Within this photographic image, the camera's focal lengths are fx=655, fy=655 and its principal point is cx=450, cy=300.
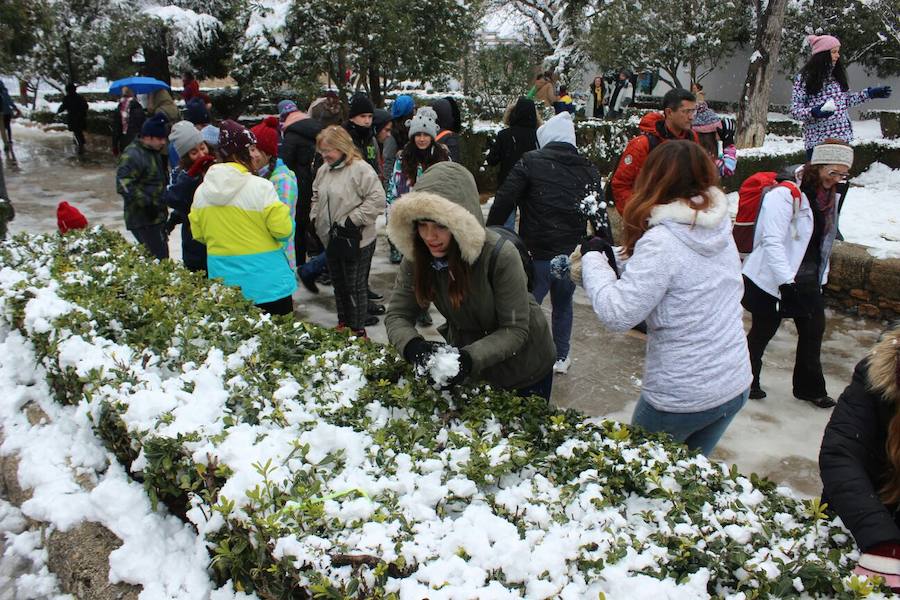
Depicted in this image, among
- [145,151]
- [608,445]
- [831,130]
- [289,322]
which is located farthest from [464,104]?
[608,445]

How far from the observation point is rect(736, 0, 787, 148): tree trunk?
13.2m

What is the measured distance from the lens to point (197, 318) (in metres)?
3.20

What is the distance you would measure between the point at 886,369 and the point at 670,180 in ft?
3.10

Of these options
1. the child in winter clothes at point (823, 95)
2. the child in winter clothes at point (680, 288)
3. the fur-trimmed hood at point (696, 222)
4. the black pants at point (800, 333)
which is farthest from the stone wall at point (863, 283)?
the fur-trimmed hood at point (696, 222)

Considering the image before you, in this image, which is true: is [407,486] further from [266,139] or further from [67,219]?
[67,219]

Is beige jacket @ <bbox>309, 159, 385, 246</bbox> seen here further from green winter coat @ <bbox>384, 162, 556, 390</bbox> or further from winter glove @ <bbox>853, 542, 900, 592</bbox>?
winter glove @ <bbox>853, 542, 900, 592</bbox>

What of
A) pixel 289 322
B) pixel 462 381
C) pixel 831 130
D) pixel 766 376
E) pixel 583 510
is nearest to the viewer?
pixel 583 510

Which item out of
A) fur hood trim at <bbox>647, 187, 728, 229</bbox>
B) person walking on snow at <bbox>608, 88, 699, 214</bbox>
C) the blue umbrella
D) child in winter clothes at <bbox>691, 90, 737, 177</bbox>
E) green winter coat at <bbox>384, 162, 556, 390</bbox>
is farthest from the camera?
the blue umbrella

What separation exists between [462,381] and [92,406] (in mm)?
1530

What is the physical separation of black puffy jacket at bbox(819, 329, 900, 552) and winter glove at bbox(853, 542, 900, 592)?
6 cm

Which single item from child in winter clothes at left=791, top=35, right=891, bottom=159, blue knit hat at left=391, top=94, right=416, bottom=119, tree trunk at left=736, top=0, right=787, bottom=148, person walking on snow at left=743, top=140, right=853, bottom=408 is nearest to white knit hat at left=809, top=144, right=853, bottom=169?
person walking on snow at left=743, top=140, right=853, bottom=408

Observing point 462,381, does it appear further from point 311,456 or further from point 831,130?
point 831,130

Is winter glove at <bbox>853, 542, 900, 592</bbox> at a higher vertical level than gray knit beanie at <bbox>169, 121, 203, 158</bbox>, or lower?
lower

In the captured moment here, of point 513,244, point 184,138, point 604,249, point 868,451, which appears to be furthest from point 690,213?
point 184,138
